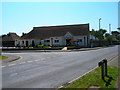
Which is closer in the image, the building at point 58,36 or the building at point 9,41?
the building at point 58,36

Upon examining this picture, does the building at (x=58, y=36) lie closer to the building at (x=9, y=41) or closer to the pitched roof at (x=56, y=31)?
the pitched roof at (x=56, y=31)

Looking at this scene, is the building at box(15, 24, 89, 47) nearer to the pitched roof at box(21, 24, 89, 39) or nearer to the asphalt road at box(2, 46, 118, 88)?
the pitched roof at box(21, 24, 89, 39)

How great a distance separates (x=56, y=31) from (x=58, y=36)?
158 inches

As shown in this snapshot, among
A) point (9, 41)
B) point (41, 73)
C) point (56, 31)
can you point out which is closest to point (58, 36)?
point (56, 31)

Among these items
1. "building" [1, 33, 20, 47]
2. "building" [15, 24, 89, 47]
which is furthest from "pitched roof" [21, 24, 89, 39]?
"building" [1, 33, 20, 47]

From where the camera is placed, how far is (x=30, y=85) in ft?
25.7

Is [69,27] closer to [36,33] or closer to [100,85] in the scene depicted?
[36,33]

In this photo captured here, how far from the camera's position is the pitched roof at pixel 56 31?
53.5m

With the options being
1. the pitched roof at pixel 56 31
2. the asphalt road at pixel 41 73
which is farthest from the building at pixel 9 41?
the asphalt road at pixel 41 73

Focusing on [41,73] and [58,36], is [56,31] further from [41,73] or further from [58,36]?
[41,73]

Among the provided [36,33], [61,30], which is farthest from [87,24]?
[36,33]

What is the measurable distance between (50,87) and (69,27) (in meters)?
51.2

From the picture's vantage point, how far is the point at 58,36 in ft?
178

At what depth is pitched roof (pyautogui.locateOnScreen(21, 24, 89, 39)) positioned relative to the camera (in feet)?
176
